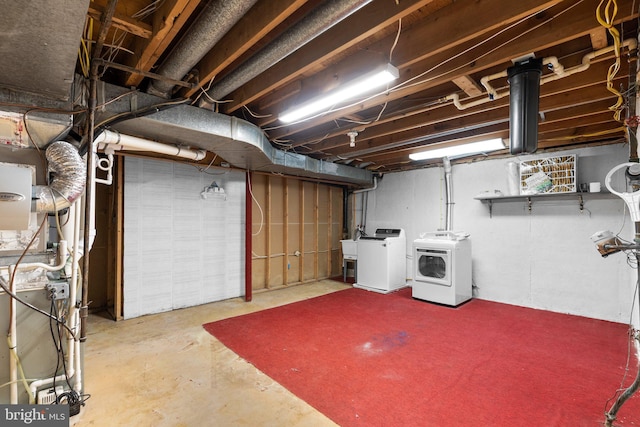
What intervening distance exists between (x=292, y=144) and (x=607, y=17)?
3.28m

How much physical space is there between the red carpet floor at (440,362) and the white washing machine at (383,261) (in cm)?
98

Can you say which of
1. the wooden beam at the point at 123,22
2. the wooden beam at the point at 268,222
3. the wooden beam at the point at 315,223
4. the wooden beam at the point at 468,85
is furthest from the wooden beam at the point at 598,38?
the wooden beam at the point at 315,223

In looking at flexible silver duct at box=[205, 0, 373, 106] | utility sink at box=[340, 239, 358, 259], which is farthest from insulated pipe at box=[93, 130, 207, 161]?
utility sink at box=[340, 239, 358, 259]

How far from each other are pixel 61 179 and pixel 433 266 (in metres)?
4.56

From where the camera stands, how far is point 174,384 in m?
2.32

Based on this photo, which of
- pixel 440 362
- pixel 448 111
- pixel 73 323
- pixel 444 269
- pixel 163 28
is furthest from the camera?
pixel 444 269

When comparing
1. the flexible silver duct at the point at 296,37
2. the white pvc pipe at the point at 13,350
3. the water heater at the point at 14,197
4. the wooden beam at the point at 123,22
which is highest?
the wooden beam at the point at 123,22

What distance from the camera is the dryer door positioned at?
4.36 metres

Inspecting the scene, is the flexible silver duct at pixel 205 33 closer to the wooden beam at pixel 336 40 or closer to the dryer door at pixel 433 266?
the wooden beam at pixel 336 40

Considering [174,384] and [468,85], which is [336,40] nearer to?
[468,85]

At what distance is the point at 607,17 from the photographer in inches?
57.7

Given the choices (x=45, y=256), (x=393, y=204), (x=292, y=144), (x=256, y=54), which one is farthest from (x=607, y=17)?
(x=393, y=204)

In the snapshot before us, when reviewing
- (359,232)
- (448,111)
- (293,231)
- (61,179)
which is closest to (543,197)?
(448,111)

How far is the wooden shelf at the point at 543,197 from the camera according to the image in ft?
12.8
